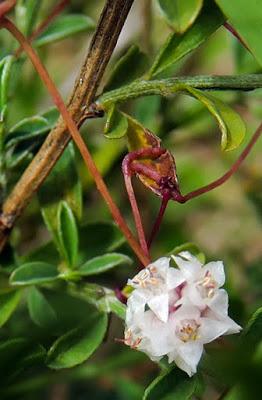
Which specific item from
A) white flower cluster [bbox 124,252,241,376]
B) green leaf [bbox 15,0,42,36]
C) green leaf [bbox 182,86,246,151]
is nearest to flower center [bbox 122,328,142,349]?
white flower cluster [bbox 124,252,241,376]

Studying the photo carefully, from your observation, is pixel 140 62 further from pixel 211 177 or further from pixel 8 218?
pixel 211 177

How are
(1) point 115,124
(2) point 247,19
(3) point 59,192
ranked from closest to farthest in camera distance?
(2) point 247,19, (1) point 115,124, (3) point 59,192

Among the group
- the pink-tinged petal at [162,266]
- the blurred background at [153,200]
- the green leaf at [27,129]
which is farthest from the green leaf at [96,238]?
the pink-tinged petal at [162,266]

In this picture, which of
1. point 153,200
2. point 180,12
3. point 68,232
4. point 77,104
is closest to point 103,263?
point 68,232

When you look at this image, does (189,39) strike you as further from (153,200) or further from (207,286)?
(153,200)

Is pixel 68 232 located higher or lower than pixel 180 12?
lower

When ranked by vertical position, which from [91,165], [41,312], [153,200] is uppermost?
[91,165]
